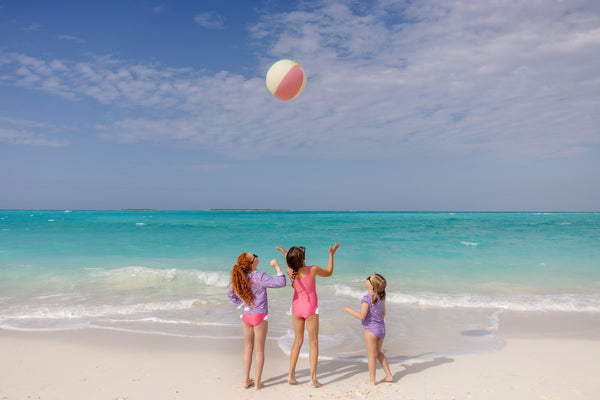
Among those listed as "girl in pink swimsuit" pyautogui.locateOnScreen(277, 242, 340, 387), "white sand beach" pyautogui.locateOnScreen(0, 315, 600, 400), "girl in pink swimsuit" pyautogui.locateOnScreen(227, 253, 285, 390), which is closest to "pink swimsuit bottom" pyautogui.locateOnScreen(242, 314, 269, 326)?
"girl in pink swimsuit" pyautogui.locateOnScreen(227, 253, 285, 390)

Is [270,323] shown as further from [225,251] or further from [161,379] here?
[225,251]

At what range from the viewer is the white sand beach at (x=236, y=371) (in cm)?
434

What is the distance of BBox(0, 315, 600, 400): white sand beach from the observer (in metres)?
4.34

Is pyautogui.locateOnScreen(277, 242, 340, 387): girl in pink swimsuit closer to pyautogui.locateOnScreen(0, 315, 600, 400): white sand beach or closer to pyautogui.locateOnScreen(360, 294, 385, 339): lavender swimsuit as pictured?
pyautogui.locateOnScreen(0, 315, 600, 400): white sand beach

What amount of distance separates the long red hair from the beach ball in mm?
3516

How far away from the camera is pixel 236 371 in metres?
5.04

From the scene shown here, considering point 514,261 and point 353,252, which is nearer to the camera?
point 514,261

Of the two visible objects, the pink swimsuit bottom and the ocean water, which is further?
the ocean water

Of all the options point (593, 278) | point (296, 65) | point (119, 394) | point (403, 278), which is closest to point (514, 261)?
point (593, 278)

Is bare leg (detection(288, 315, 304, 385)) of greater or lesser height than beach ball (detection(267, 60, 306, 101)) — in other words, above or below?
below

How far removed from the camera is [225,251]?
734 inches

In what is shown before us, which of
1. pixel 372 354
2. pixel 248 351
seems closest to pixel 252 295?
pixel 248 351

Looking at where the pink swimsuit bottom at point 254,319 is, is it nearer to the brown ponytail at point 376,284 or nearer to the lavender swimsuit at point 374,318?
the lavender swimsuit at point 374,318

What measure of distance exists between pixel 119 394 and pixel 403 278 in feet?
31.2
